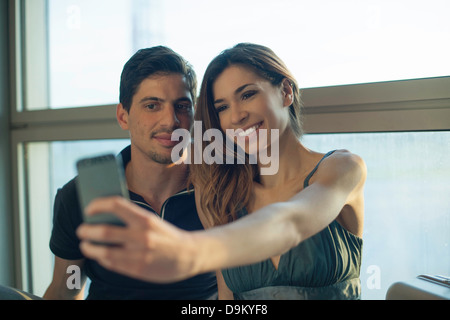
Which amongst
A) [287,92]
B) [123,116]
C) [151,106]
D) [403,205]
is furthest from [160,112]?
[403,205]

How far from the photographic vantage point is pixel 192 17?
1.14 meters

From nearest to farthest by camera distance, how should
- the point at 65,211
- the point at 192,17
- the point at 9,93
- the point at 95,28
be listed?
the point at 65,211 → the point at 192,17 → the point at 95,28 → the point at 9,93

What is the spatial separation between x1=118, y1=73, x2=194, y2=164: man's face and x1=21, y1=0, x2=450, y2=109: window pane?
10.7 inches

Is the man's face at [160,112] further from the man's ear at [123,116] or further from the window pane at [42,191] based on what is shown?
the window pane at [42,191]

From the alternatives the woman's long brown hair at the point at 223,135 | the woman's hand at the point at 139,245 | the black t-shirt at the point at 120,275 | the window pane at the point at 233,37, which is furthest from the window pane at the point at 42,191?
the woman's hand at the point at 139,245

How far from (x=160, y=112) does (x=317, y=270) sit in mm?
466

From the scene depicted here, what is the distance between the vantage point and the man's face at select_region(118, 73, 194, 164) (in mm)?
837

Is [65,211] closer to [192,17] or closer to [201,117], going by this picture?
[201,117]

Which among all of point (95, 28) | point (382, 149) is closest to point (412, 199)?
point (382, 149)

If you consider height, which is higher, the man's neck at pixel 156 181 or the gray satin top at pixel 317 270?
the man's neck at pixel 156 181

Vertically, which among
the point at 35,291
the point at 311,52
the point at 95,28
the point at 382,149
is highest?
the point at 95,28

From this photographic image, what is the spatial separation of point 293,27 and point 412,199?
53 cm

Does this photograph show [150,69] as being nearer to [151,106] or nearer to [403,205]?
[151,106]

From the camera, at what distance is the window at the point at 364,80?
0.88 m
